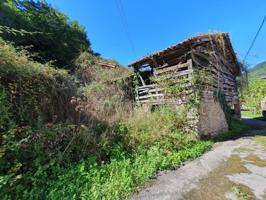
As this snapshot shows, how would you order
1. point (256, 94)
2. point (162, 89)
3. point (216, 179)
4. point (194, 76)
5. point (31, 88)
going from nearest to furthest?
point (216, 179) → point (31, 88) → point (194, 76) → point (162, 89) → point (256, 94)

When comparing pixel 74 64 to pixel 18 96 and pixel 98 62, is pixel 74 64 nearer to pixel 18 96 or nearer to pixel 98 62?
pixel 98 62

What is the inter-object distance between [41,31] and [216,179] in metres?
12.9

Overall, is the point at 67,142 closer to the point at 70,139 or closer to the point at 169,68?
the point at 70,139

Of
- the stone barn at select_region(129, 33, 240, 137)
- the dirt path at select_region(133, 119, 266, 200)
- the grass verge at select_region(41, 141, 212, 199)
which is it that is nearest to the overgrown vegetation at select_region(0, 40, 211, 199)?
the grass verge at select_region(41, 141, 212, 199)

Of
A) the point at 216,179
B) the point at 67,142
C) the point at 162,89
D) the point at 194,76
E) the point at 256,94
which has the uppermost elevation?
the point at 256,94

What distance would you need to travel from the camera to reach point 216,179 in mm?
3848

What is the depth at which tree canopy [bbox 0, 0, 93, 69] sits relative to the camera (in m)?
10.5

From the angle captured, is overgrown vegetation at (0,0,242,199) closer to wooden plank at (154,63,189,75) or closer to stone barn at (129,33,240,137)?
stone barn at (129,33,240,137)

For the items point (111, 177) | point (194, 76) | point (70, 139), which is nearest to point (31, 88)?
point (70, 139)

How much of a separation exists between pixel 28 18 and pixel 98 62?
5.27 meters

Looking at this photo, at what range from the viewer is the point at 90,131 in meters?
4.71

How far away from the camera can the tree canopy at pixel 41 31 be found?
10.5m

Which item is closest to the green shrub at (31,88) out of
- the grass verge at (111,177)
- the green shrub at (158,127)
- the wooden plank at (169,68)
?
the grass verge at (111,177)

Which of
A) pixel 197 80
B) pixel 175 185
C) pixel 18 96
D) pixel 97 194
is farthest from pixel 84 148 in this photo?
pixel 197 80
